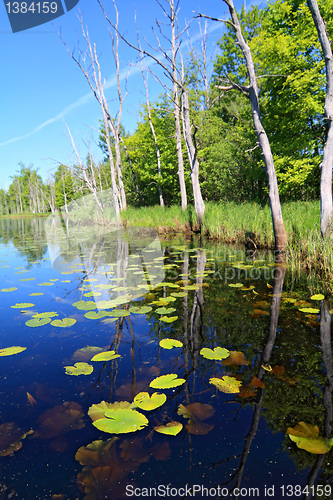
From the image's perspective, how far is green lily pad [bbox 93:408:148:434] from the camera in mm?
1572

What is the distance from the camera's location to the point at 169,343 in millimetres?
2635

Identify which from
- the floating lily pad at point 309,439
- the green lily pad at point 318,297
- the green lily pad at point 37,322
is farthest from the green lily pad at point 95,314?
the green lily pad at point 318,297

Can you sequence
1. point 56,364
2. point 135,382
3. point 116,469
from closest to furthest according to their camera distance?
point 116,469, point 135,382, point 56,364

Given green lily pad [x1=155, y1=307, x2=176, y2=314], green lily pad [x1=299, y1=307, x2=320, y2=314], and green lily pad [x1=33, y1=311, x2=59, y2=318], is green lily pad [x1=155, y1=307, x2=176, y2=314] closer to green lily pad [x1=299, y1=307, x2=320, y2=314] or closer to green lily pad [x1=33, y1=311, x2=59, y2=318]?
green lily pad [x1=33, y1=311, x2=59, y2=318]

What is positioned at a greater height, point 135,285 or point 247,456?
point 135,285

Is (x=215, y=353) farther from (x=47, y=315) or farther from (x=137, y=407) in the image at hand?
(x=47, y=315)

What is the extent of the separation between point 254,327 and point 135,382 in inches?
58.8

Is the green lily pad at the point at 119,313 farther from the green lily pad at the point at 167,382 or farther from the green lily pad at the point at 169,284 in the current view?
the green lily pad at the point at 167,382

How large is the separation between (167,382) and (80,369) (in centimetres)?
80

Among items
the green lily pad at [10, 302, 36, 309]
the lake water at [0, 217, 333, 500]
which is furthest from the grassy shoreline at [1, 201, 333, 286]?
the green lily pad at [10, 302, 36, 309]

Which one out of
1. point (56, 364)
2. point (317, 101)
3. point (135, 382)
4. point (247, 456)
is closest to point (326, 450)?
point (247, 456)

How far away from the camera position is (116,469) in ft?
4.52

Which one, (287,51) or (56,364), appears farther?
(287,51)

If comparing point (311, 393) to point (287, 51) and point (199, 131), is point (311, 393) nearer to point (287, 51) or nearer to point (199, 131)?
point (287, 51)
